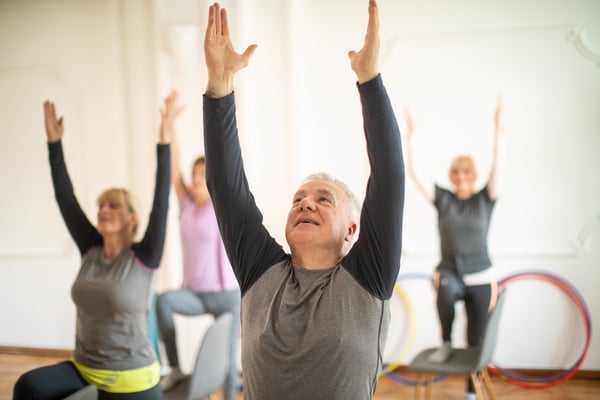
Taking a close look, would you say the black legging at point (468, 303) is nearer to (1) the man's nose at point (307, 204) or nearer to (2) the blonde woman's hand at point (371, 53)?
(1) the man's nose at point (307, 204)

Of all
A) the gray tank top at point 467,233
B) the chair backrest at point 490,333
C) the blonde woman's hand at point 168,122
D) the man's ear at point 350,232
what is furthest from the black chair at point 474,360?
the blonde woman's hand at point 168,122

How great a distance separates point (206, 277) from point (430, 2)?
2.41 meters

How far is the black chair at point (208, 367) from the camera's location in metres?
2.05

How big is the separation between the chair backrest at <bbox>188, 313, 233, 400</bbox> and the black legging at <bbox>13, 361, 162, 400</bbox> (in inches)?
6.4

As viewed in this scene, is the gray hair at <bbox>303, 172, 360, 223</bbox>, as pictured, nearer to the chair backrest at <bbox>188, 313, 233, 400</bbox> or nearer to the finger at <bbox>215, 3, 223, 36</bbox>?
the finger at <bbox>215, 3, 223, 36</bbox>

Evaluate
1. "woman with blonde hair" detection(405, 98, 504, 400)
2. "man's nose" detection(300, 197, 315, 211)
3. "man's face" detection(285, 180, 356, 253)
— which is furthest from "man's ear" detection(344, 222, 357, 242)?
"woman with blonde hair" detection(405, 98, 504, 400)

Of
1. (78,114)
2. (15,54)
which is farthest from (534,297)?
(15,54)

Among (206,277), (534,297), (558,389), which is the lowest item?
(558,389)

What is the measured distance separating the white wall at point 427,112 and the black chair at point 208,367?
1406mm

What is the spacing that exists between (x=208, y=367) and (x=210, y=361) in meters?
0.03

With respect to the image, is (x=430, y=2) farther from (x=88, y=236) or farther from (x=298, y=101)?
(x=88, y=236)

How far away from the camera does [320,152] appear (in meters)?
3.81

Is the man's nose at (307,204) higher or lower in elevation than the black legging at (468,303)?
higher

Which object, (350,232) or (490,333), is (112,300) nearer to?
(350,232)
